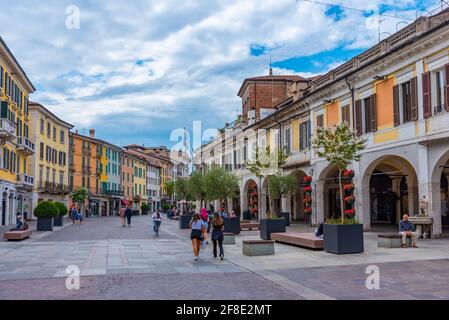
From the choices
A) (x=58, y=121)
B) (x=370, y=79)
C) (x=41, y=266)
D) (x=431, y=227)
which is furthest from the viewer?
(x=58, y=121)

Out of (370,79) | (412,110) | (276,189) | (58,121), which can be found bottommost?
(276,189)

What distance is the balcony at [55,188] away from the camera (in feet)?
196

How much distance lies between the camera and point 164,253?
687 inches

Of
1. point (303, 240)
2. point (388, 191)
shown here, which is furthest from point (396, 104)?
point (388, 191)

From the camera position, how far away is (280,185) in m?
32.0

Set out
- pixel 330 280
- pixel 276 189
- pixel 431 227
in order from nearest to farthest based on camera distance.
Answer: pixel 330 280 < pixel 431 227 < pixel 276 189

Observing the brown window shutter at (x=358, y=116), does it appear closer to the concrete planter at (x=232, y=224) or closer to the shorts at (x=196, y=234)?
the concrete planter at (x=232, y=224)

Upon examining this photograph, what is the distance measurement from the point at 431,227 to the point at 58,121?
52.4m

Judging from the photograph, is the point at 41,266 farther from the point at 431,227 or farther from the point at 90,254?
the point at 431,227

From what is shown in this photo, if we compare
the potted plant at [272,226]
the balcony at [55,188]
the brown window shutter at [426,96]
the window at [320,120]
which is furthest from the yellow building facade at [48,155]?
the brown window shutter at [426,96]

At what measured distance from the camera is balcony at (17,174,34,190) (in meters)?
47.2

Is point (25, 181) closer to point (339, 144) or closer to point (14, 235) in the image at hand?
point (14, 235)
